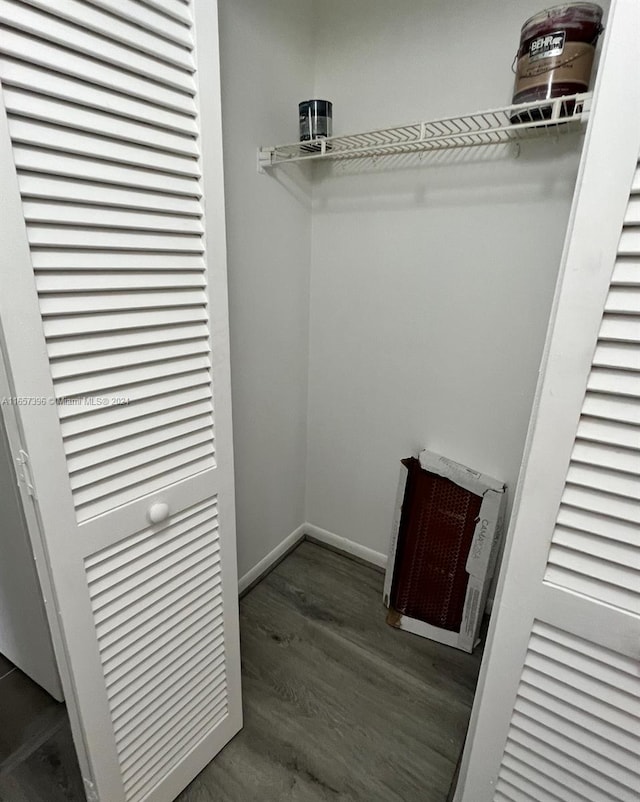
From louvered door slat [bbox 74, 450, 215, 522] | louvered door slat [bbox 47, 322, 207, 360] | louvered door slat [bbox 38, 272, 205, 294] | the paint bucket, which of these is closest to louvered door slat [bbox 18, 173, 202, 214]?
louvered door slat [bbox 38, 272, 205, 294]

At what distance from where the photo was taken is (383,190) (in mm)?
1596

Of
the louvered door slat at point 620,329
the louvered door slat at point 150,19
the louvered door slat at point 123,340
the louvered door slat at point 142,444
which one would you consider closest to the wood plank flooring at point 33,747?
the louvered door slat at point 142,444

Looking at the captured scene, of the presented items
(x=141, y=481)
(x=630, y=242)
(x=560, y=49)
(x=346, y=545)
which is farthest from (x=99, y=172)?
(x=346, y=545)

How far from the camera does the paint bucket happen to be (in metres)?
1.02

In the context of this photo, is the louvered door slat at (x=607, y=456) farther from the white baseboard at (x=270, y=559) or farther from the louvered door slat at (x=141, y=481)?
the white baseboard at (x=270, y=559)

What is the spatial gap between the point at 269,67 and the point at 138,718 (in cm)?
189

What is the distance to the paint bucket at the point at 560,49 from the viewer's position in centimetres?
102

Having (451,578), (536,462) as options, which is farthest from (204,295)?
(451,578)

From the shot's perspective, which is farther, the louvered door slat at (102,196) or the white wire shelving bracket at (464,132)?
the white wire shelving bracket at (464,132)

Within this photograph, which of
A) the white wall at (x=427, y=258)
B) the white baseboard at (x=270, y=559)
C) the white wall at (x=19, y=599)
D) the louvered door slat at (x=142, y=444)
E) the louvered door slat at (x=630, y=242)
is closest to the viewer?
the louvered door slat at (x=630, y=242)

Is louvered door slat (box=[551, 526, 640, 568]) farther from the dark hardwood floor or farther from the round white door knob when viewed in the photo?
the dark hardwood floor

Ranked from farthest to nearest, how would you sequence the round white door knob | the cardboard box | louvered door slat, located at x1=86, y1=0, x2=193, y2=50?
the cardboard box < the round white door knob < louvered door slat, located at x1=86, y1=0, x2=193, y2=50

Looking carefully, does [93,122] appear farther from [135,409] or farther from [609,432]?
[609,432]

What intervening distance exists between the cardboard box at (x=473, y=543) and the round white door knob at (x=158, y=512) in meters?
1.01
